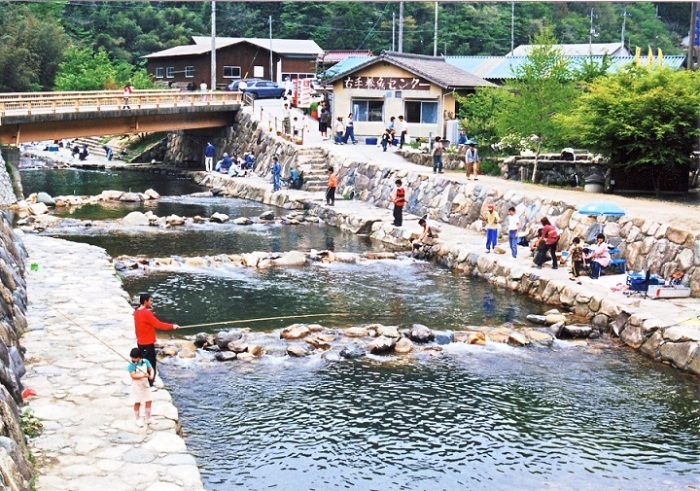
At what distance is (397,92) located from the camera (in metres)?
50.7

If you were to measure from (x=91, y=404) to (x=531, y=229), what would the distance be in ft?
61.9

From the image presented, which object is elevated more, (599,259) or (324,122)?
(324,122)

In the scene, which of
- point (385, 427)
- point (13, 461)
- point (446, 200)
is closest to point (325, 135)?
point (446, 200)

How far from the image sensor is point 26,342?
1708 centimetres

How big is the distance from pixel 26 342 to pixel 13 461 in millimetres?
6799

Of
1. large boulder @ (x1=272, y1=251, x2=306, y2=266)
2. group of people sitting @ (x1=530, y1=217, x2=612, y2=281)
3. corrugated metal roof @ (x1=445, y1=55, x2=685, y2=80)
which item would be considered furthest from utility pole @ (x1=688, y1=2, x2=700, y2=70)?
large boulder @ (x1=272, y1=251, x2=306, y2=266)

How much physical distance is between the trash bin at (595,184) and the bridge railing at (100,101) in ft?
83.7

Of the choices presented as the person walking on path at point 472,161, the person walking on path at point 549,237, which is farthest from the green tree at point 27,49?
the person walking on path at point 549,237

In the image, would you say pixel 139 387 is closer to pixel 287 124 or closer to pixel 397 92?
pixel 397 92

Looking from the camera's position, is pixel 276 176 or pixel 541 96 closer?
pixel 541 96

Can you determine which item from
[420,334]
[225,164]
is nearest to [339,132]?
[225,164]

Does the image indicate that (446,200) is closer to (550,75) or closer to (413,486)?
(550,75)

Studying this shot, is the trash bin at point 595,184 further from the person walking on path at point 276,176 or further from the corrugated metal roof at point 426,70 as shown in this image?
the corrugated metal roof at point 426,70

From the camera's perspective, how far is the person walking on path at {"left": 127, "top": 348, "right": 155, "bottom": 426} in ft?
43.4
